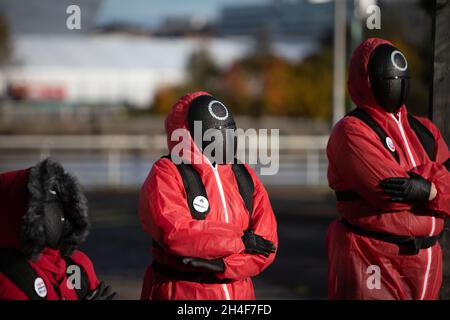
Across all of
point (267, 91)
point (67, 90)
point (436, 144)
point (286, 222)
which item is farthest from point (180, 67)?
point (436, 144)

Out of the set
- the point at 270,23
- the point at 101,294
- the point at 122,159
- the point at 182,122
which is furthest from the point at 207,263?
the point at 270,23

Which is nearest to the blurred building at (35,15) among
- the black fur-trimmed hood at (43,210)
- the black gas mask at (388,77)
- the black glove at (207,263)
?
the black gas mask at (388,77)

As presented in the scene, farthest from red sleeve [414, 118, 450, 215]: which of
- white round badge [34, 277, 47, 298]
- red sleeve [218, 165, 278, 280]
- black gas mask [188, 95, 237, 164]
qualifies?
white round badge [34, 277, 47, 298]

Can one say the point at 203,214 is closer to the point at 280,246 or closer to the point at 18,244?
the point at 18,244

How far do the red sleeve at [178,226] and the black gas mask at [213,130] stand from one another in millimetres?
222

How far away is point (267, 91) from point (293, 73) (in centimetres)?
185

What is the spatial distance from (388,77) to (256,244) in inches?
46.6

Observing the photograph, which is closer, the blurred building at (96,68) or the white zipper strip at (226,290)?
the white zipper strip at (226,290)

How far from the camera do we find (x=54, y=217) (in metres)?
3.82

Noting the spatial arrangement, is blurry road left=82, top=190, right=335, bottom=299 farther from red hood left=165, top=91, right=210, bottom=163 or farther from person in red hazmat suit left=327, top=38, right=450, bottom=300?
red hood left=165, top=91, right=210, bottom=163

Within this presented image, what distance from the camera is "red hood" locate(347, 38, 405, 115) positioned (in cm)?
455

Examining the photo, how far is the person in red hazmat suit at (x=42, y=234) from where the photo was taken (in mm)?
3732

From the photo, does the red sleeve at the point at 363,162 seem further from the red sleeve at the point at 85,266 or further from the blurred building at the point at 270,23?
the blurred building at the point at 270,23

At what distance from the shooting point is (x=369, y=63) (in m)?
4.53
